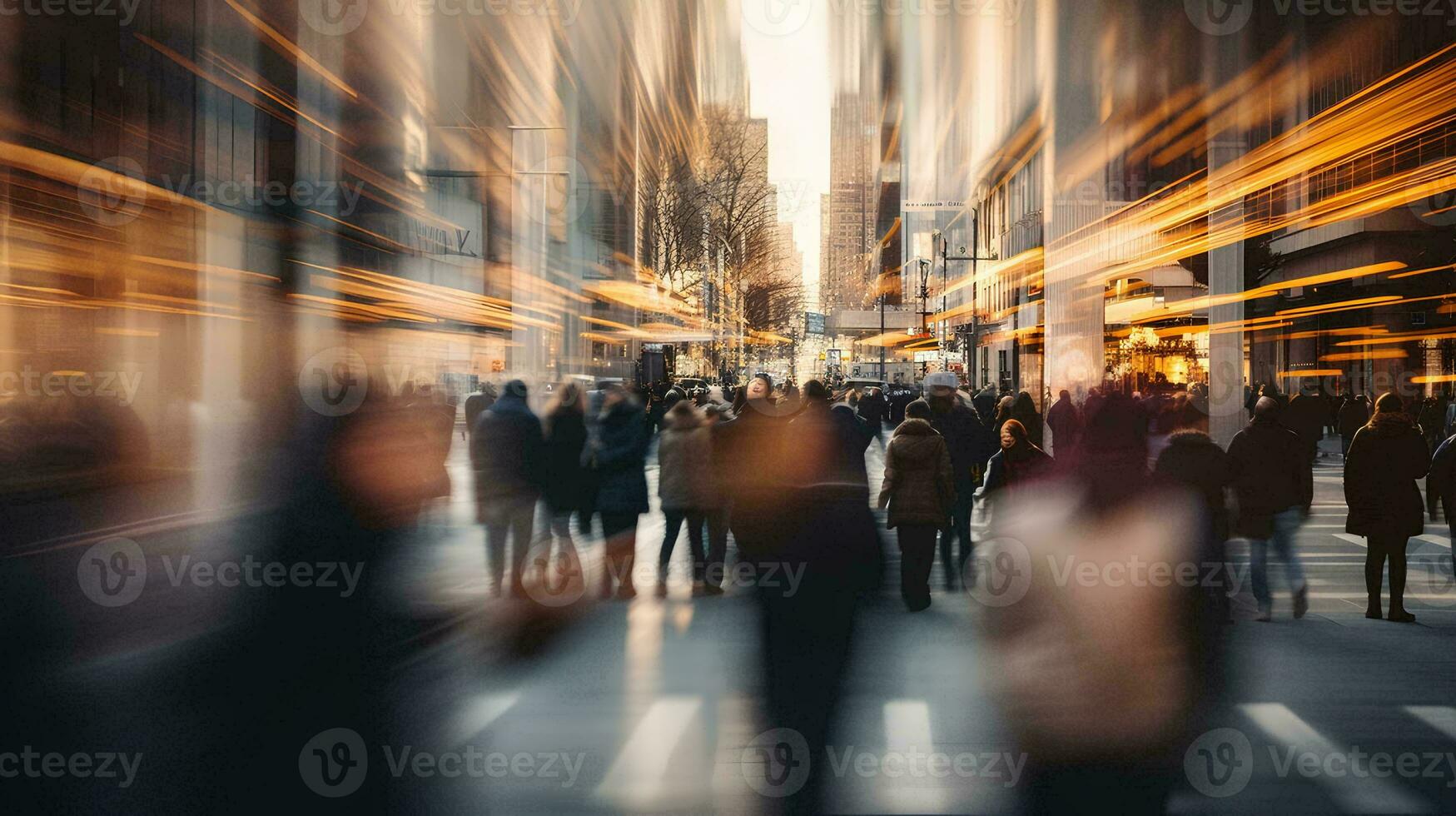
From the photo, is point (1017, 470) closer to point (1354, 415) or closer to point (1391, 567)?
point (1391, 567)

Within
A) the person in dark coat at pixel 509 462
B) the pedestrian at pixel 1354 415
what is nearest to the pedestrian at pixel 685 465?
the person in dark coat at pixel 509 462

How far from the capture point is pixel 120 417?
15.2 meters

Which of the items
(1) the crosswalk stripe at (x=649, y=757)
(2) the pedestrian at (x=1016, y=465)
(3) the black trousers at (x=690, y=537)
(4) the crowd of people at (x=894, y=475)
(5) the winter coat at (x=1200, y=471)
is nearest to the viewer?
Result: (1) the crosswalk stripe at (x=649, y=757)

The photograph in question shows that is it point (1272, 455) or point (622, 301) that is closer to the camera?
point (1272, 455)

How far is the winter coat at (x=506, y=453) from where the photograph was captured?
8.59m

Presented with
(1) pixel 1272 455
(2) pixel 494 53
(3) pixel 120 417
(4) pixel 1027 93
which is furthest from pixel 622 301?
(1) pixel 1272 455

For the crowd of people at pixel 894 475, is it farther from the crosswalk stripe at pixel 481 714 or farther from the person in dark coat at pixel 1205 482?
the crosswalk stripe at pixel 481 714

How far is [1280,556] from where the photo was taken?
8.31 meters

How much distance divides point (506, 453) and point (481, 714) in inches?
130

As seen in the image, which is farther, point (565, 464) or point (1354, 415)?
point (1354, 415)

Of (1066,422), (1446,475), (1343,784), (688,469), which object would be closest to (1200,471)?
(1446,475)

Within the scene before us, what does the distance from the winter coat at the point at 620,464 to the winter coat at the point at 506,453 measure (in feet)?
1.78

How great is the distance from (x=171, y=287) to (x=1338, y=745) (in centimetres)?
2038

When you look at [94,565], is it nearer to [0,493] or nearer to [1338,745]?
[0,493]
